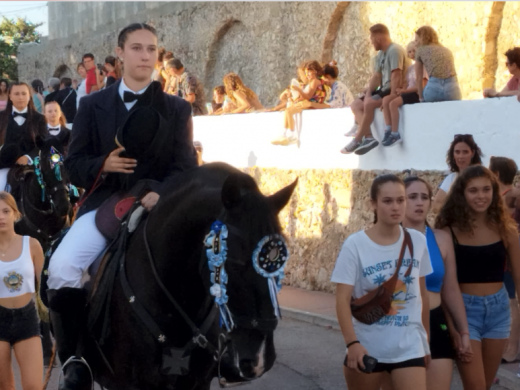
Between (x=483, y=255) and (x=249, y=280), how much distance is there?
2305 mm

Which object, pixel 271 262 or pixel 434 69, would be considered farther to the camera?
pixel 434 69

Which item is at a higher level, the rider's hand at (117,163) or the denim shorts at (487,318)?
the rider's hand at (117,163)

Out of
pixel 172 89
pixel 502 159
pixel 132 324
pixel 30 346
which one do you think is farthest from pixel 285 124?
pixel 132 324

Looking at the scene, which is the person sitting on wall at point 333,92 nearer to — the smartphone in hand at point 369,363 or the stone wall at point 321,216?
the stone wall at point 321,216

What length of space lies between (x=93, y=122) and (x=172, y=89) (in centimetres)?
1227

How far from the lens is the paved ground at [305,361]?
831 cm

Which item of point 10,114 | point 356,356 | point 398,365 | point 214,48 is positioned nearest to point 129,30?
point 356,356

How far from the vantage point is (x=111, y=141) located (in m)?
5.54

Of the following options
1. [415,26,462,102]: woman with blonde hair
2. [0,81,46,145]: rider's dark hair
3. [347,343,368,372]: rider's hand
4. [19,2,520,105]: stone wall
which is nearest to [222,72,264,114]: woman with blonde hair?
[19,2,520,105]: stone wall

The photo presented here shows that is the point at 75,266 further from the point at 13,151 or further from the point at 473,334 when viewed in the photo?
the point at 13,151

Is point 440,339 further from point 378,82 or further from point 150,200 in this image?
point 378,82

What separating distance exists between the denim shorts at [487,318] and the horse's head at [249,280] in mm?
2070

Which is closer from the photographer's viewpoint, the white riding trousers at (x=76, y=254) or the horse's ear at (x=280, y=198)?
the horse's ear at (x=280, y=198)

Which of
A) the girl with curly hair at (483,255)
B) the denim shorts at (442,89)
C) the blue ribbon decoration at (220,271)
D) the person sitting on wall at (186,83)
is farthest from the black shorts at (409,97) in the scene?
the blue ribbon decoration at (220,271)
